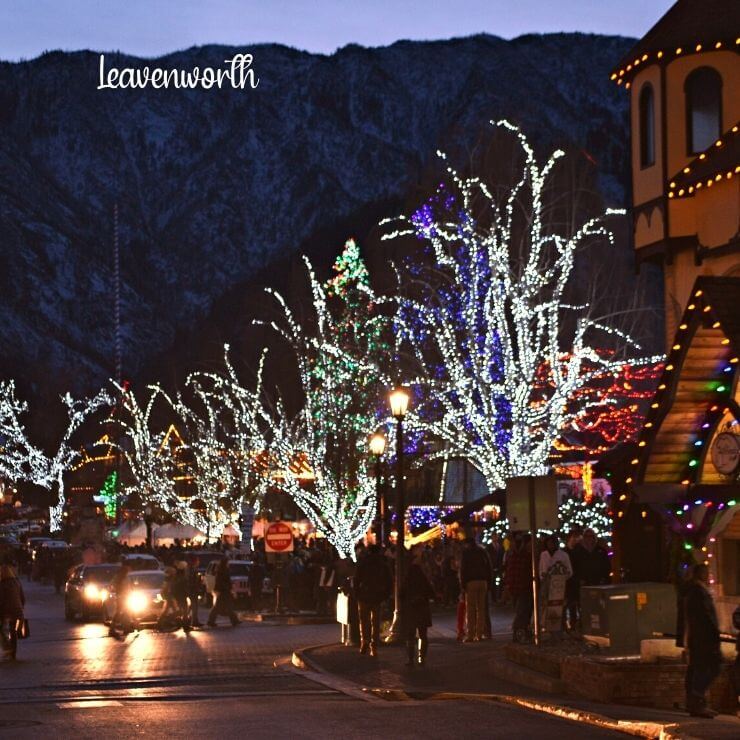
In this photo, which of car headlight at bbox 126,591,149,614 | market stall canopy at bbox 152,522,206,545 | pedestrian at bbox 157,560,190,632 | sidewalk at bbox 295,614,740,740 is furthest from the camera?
market stall canopy at bbox 152,522,206,545

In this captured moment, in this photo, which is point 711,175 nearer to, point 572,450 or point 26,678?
point 26,678

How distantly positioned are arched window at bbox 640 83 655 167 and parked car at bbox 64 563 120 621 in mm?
17940

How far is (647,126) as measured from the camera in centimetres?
3097

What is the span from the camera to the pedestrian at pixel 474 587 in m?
27.8

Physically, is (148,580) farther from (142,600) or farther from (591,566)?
(591,566)

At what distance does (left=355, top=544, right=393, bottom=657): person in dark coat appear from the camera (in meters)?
25.9

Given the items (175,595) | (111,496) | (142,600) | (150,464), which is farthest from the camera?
(111,496)

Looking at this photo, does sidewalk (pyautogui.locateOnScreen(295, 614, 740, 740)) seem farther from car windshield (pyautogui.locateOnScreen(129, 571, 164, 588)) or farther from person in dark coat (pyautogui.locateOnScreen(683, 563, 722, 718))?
car windshield (pyautogui.locateOnScreen(129, 571, 164, 588))

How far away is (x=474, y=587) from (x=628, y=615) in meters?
8.24

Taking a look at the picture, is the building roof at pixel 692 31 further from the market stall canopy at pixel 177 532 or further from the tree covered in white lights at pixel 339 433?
the market stall canopy at pixel 177 532

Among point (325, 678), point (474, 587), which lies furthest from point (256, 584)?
point (325, 678)

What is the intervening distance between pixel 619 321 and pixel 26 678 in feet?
121

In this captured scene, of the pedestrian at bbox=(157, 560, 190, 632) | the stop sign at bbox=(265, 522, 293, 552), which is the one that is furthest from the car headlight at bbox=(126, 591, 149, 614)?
→ the stop sign at bbox=(265, 522, 293, 552)

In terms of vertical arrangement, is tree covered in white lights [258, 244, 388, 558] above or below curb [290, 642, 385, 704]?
above
